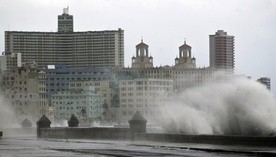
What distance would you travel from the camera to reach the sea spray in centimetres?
5009

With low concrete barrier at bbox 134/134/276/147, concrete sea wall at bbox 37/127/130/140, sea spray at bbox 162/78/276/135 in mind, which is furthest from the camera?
concrete sea wall at bbox 37/127/130/140


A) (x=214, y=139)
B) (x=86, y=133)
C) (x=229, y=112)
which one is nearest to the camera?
(x=214, y=139)

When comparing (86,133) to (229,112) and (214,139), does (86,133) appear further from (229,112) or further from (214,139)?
(214,139)

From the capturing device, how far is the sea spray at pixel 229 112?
50.1 m

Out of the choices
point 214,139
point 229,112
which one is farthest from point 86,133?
point 214,139

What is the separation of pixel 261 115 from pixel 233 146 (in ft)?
26.2

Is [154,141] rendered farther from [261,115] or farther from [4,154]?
[4,154]

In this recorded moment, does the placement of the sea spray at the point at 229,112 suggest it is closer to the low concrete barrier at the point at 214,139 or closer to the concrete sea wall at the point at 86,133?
the concrete sea wall at the point at 86,133

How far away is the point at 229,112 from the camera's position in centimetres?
5316

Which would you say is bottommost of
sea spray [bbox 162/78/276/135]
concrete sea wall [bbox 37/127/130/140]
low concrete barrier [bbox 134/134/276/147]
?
concrete sea wall [bbox 37/127/130/140]

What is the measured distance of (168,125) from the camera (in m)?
59.0

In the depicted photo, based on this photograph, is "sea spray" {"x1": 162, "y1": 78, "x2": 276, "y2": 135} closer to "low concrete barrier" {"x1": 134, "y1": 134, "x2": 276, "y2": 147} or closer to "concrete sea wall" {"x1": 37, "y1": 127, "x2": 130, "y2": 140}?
"concrete sea wall" {"x1": 37, "y1": 127, "x2": 130, "y2": 140}

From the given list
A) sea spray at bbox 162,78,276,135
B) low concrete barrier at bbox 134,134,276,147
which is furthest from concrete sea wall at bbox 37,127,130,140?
low concrete barrier at bbox 134,134,276,147

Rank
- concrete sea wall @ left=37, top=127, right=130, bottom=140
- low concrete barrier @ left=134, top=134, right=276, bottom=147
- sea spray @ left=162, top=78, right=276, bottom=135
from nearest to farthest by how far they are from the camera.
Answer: low concrete barrier @ left=134, top=134, right=276, bottom=147 → sea spray @ left=162, top=78, right=276, bottom=135 → concrete sea wall @ left=37, top=127, right=130, bottom=140
